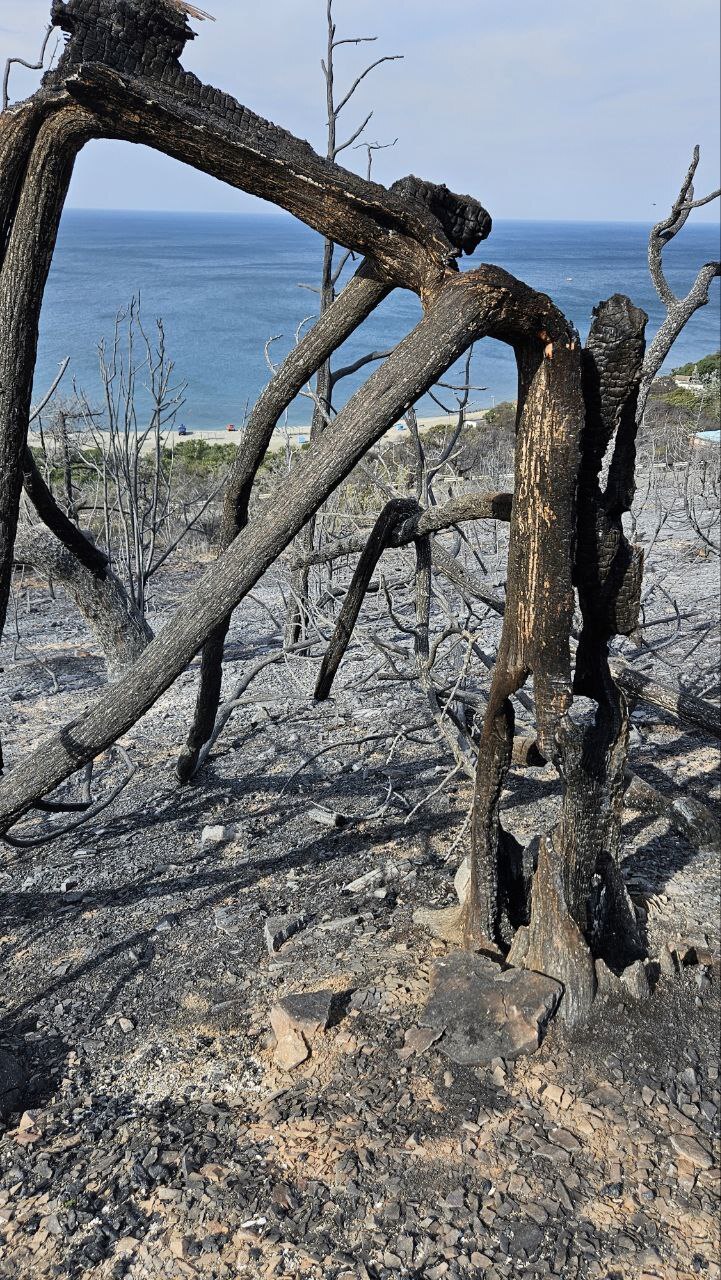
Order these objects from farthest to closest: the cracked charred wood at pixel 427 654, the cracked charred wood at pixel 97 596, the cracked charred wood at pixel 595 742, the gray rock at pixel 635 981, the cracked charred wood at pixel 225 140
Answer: the cracked charred wood at pixel 97 596, the cracked charred wood at pixel 427 654, the gray rock at pixel 635 981, the cracked charred wood at pixel 595 742, the cracked charred wood at pixel 225 140

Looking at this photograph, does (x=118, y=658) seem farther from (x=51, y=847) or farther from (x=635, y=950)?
(x=635, y=950)

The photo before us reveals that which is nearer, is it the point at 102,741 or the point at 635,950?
the point at 102,741

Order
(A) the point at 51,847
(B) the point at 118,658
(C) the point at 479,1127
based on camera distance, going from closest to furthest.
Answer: (C) the point at 479,1127 < (A) the point at 51,847 < (B) the point at 118,658

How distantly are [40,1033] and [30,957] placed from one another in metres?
0.50

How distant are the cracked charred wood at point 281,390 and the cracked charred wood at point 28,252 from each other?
777 millimetres

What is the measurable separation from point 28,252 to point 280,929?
2.80 meters

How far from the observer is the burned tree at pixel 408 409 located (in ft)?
7.68

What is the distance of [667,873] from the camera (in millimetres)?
4328

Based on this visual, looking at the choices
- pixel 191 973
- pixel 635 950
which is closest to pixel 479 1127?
pixel 635 950

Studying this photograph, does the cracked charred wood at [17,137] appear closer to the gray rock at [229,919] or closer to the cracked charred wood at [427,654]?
the cracked charred wood at [427,654]

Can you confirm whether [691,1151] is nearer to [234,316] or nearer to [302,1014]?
[302,1014]

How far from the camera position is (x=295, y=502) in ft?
8.07

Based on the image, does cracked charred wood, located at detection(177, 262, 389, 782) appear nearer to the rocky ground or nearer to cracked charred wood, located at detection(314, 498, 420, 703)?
cracked charred wood, located at detection(314, 498, 420, 703)

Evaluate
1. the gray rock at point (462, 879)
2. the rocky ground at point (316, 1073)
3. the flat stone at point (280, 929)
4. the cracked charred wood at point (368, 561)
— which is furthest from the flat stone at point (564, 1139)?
the cracked charred wood at point (368, 561)
